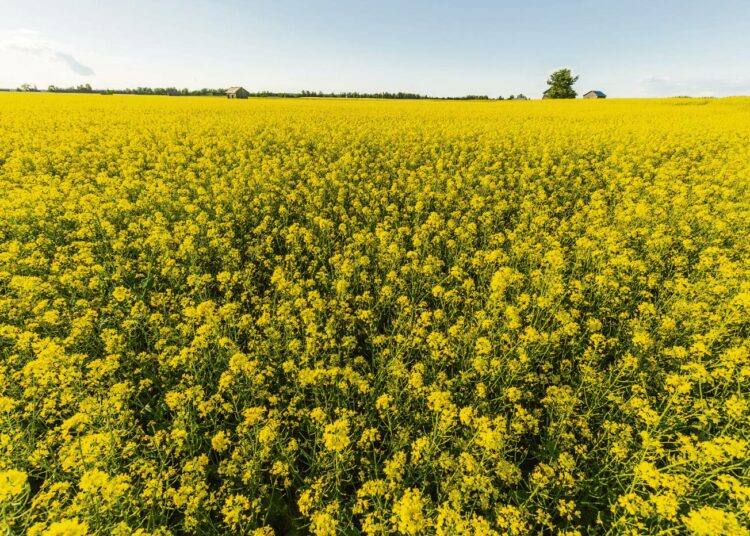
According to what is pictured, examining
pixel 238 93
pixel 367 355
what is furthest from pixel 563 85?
pixel 367 355

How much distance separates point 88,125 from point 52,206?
1100 cm

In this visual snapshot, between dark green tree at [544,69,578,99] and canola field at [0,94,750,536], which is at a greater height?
dark green tree at [544,69,578,99]

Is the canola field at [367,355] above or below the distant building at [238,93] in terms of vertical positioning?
below

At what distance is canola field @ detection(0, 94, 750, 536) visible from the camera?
2.54 m

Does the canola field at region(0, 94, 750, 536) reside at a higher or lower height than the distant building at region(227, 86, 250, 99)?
lower

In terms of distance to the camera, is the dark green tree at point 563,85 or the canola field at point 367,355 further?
the dark green tree at point 563,85

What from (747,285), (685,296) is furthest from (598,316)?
(747,285)

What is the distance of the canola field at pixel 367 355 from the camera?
8.32ft

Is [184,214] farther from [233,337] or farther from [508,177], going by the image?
[508,177]

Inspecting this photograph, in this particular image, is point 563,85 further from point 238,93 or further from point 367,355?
point 367,355

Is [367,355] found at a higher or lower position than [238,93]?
lower

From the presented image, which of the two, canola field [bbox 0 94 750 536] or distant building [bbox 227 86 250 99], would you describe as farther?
distant building [bbox 227 86 250 99]

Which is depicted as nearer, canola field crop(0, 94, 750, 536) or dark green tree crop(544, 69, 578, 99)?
canola field crop(0, 94, 750, 536)

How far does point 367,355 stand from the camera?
14.5 feet
